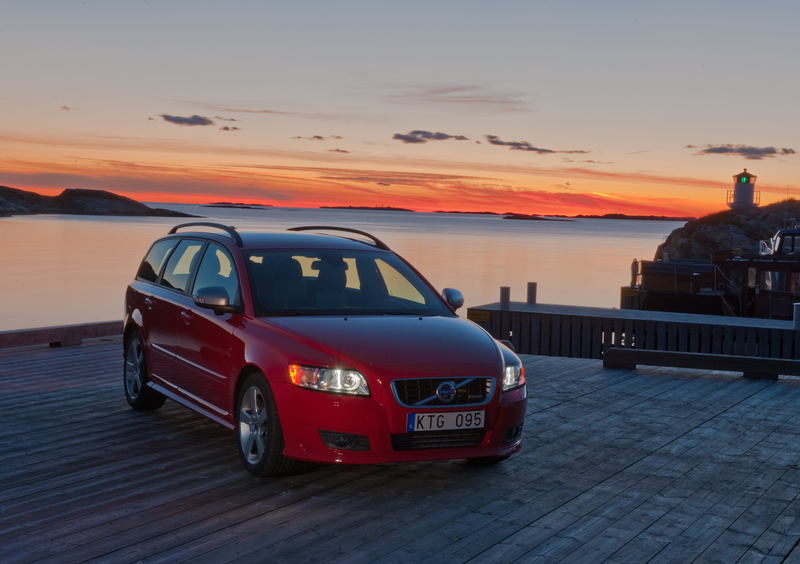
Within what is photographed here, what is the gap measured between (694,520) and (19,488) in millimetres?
4200

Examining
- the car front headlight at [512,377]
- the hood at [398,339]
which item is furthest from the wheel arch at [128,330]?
the car front headlight at [512,377]

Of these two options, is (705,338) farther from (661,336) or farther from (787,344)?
(787,344)

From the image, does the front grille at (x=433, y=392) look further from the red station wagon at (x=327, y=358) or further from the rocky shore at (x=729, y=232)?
the rocky shore at (x=729, y=232)

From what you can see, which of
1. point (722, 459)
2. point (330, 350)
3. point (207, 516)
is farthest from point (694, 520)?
point (207, 516)

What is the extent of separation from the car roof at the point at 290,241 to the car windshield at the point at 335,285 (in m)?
0.07

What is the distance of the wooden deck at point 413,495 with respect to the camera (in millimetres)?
4227

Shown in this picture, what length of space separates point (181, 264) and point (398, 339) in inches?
106

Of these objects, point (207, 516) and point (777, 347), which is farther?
point (777, 347)

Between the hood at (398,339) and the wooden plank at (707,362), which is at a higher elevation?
the hood at (398,339)

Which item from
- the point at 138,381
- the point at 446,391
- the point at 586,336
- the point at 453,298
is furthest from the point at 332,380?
the point at 586,336

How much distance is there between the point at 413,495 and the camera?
5.13 meters

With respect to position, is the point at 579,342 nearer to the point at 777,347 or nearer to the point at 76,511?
the point at 777,347

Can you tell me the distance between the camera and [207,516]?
4660 millimetres

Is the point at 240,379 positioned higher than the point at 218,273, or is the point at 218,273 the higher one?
the point at 218,273
